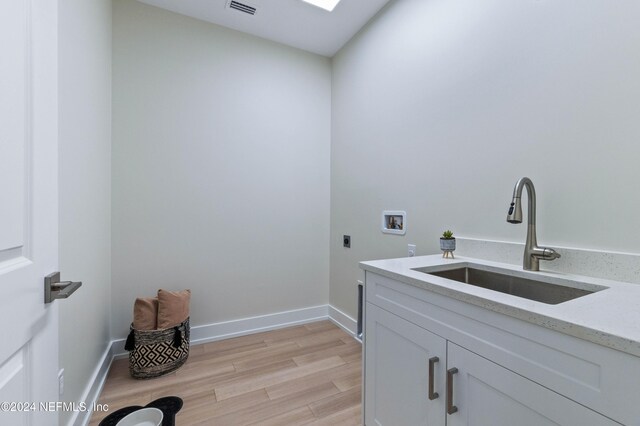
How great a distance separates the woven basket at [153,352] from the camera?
1854 mm

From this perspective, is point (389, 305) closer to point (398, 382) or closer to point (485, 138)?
point (398, 382)

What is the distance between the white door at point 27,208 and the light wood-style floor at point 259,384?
998 mm

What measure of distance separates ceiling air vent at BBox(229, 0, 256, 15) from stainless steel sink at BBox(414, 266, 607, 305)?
233cm

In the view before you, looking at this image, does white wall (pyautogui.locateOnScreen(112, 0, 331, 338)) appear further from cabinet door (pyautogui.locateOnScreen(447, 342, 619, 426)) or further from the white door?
cabinet door (pyautogui.locateOnScreen(447, 342, 619, 426))

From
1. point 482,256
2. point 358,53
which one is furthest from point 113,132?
point 482,256

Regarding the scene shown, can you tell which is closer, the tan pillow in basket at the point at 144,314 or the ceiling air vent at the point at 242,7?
the tan pillow in basket at the point at 144,314

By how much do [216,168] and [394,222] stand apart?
159cm

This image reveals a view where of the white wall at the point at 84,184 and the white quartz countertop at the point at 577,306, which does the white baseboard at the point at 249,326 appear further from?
the white quartz countertop at the point at 577,306

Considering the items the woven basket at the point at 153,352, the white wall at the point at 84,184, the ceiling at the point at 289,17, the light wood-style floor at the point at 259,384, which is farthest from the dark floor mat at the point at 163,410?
the ceiling at the point at 289,17

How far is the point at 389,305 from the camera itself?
1243mm

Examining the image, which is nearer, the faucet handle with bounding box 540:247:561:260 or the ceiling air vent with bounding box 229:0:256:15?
the faucet handle with bounding box 540:247:561:260

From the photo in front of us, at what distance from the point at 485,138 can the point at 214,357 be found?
94.3 inches

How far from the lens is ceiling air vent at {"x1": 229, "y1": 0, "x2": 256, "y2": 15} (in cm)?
214

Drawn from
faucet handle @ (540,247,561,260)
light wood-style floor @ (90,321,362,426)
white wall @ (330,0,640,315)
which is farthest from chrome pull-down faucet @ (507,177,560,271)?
light wood-style floor @ (90,321,362,426)
